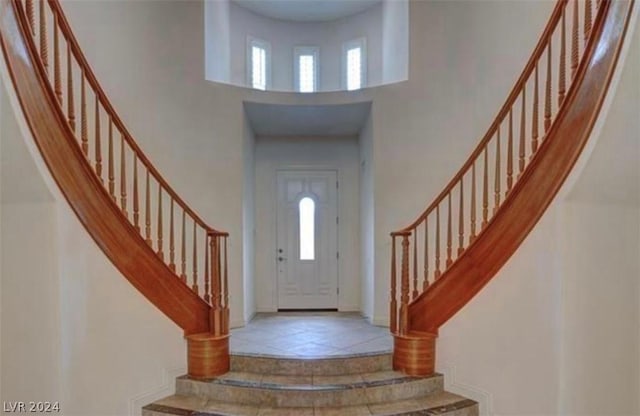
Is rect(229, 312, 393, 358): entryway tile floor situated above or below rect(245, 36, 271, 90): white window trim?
below

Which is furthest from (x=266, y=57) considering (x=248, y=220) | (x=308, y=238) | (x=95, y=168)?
(x=95, y=168)

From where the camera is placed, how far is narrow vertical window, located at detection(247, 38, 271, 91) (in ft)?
18.2

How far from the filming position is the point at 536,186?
2.69 metres

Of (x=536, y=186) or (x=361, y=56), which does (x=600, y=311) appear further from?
(x=361, y=56)

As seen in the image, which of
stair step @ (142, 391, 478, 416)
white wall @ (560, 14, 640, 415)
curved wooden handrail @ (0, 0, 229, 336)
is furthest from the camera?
stair step @ (142, 391, 478, 416)

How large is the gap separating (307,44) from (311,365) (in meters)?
4.40

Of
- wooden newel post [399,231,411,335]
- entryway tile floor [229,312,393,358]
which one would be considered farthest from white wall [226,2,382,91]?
entryway tile floor [229,312,393,358]

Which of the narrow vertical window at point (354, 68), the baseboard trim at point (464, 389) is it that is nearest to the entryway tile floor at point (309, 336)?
the baseboard trim at point (464, 389)

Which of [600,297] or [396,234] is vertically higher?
[396,234]

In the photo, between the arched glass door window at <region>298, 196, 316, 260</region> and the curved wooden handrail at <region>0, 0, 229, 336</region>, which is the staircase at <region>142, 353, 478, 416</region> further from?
the arched glass door window at <region>298, 196, 316, 260</region>

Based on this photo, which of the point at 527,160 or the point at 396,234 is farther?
the point at 396,234

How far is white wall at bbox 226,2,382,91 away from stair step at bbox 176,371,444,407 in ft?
12.4

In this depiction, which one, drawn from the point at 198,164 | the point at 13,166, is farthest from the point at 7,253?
the point at 198,164

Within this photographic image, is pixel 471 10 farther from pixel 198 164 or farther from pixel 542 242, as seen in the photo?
pixel 198 164
